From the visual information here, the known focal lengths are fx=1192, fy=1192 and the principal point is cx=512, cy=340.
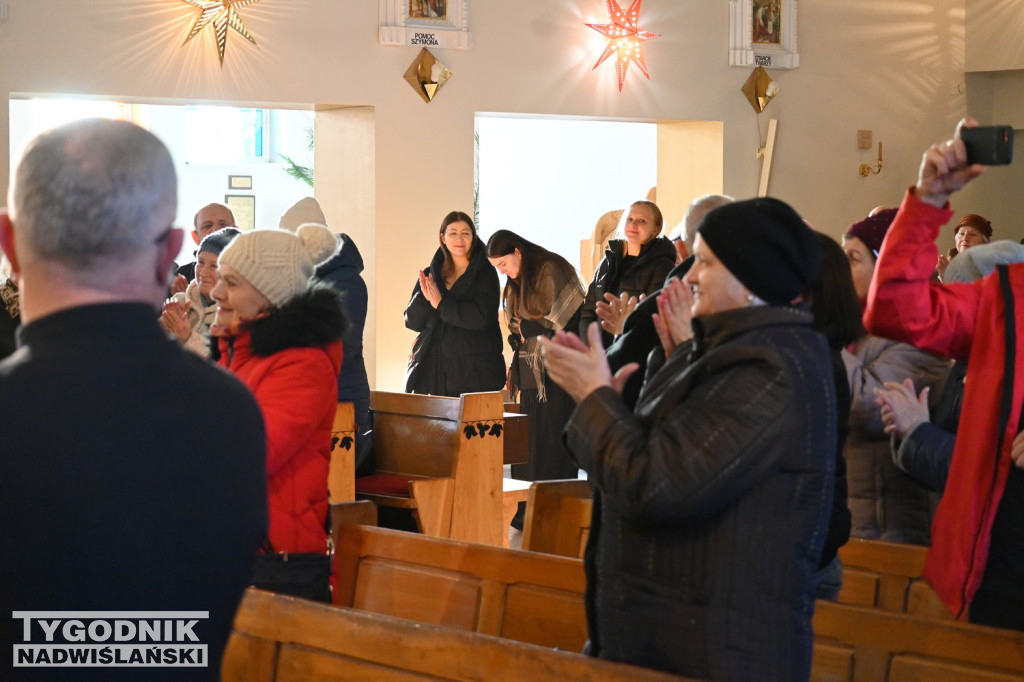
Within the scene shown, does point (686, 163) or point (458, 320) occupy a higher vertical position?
point (686, 163)

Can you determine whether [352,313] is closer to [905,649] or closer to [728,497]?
[905,649]

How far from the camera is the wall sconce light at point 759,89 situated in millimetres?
9966

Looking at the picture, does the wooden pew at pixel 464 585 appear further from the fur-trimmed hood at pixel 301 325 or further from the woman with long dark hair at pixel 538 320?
the woman with long dark hair at pixel 538 320

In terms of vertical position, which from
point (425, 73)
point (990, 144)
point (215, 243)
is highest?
point (425, 73)

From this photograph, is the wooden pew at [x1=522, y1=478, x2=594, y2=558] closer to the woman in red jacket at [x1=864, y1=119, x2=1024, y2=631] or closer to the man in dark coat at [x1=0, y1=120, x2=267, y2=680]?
the woman in red jacket at [x1=864, y1=119, x2=1024, y2=631]

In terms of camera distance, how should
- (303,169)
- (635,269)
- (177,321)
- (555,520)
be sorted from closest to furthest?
(555,520), (177,321), (635,269), (303,169)

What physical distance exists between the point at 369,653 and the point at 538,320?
466cm

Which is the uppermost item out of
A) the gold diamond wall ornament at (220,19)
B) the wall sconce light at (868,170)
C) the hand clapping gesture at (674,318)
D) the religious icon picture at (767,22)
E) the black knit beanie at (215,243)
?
the religious icon picture at (767,22)

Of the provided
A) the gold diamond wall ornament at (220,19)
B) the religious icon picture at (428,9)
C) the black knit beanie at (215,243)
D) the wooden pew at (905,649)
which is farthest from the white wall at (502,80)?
the wooden pew at (905,649)

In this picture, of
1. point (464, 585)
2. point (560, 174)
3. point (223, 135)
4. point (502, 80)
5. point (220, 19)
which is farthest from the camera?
point (223, 135)

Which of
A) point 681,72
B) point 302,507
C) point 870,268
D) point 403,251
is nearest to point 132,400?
point 302,507

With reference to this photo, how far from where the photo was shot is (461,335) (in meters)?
7.00

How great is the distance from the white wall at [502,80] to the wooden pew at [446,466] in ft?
9.53

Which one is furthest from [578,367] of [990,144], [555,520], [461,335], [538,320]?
[461,335]
